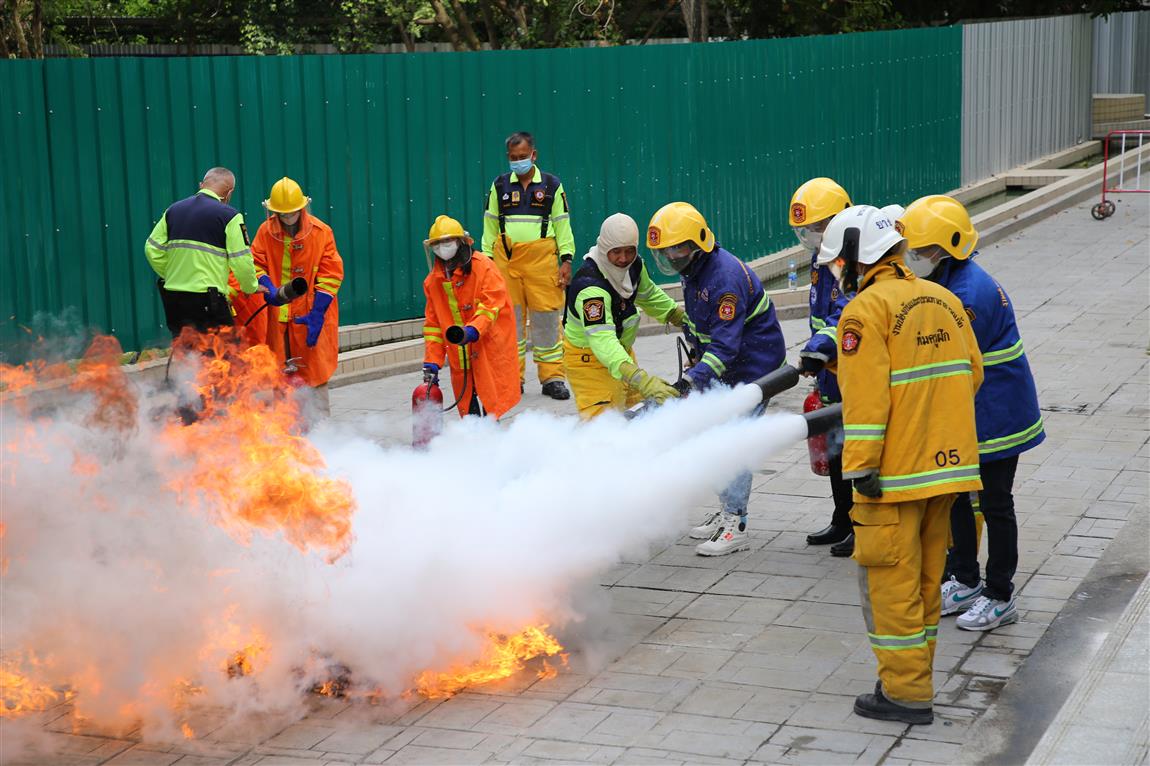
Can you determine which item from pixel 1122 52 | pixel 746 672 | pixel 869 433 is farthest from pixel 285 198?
pixel 1122 52

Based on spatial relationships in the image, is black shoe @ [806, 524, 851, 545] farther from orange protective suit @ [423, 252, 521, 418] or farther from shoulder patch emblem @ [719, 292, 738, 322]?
orange protective suit @ [423, 252, 521, 418]

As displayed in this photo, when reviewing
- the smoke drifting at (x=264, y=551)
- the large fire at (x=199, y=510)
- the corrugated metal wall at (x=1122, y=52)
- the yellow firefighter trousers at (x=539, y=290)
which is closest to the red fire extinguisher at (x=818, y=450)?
the smoke drifting at (x=264, y=551)

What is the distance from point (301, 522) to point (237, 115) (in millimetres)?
7289

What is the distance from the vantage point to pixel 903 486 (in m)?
5.64

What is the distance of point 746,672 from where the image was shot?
249 inches

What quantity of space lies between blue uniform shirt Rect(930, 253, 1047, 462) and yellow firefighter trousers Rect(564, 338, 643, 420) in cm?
207

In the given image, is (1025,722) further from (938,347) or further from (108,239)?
(108,239)

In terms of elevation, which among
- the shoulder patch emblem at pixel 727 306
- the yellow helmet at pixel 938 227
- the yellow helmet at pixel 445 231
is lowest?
the shoulder patch emblem at pixel 727 306

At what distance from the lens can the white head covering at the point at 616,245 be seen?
7.64m

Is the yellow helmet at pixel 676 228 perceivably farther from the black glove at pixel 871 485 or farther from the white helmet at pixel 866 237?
the black glove at pixel 871 485

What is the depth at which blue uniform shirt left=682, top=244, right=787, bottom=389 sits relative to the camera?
7.59 meters

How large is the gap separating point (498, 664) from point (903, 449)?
79.5 inches

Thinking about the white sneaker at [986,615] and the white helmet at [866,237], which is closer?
the white helmet at [866,237]

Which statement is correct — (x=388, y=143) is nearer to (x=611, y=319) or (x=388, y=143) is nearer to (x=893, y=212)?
(x=611, y=319)
